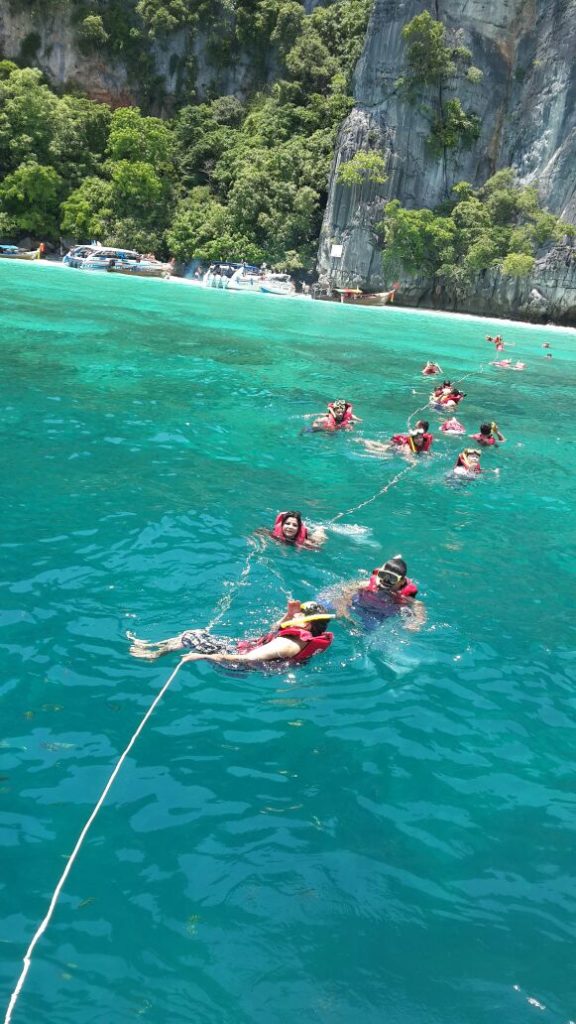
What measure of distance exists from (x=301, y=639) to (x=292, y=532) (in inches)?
103

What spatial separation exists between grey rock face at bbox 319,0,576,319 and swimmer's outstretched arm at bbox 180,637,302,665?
179 feet

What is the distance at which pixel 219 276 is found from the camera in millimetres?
54938

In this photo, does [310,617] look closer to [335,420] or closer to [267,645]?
[267,645]

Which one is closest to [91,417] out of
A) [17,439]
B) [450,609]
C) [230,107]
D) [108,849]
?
[17,439]

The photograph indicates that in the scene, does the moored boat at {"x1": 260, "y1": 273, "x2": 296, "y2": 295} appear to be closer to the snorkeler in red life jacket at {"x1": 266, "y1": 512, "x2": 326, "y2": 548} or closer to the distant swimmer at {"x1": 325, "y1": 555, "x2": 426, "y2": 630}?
the snorkeler in red life jacket at {"x1": 266, "y1": 512, "x2": 326, "y2": 548}

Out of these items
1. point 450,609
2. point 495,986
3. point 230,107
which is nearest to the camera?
point 495,986

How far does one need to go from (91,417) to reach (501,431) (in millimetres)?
10137

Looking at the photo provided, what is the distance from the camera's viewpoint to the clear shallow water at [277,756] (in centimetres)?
369

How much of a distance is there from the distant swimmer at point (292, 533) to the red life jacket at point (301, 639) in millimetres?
2276

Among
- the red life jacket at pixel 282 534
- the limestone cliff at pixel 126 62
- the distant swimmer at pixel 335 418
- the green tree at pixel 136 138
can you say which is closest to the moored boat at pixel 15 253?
the green tree at pixel 136 138

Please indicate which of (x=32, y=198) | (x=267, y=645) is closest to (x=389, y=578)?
(x=267, y=645)

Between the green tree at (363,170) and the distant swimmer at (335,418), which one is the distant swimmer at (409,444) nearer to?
the distant swimmer at (335,418)

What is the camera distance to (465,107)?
185ft

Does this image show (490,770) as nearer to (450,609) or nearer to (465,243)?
(450,609)
